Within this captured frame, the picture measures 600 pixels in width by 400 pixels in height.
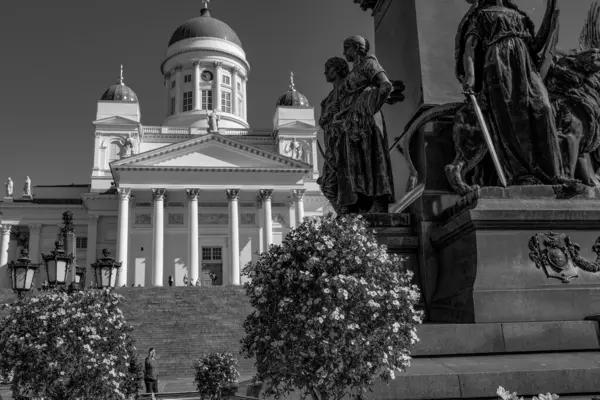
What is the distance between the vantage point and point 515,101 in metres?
4.73

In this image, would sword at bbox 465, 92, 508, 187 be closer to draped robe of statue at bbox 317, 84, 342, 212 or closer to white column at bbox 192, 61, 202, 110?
draped robe of statue at bbox 317, 84, 342, 212

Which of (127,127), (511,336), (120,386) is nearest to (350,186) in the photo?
(511,336)

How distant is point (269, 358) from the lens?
347cm

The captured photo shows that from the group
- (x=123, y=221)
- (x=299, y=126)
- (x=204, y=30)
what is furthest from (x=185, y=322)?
(x=204, y=30)

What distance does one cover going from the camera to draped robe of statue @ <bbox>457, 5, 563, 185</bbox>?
4.66 meters

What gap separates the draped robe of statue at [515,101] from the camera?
4.66m

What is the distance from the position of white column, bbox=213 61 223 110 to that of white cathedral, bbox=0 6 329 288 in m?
0.11

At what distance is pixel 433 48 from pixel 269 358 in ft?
10.7

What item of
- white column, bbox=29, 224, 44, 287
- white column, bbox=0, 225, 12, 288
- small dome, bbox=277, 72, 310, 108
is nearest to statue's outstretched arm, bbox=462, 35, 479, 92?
white column, bbox=29, 224, 44, 287

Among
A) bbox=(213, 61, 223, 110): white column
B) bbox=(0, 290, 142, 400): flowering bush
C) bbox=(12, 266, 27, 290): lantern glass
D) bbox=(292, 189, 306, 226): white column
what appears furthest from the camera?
bbox=(213, 61, 223, 110): white column

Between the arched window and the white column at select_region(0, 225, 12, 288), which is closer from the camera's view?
the white column at select_region(0, 225, 12, 288)

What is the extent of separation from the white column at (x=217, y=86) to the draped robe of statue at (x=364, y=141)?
182 feet

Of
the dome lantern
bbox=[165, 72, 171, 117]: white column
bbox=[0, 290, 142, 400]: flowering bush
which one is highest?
→ the dome lantern

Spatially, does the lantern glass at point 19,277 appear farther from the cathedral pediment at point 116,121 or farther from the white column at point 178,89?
the white column at point 178,89
